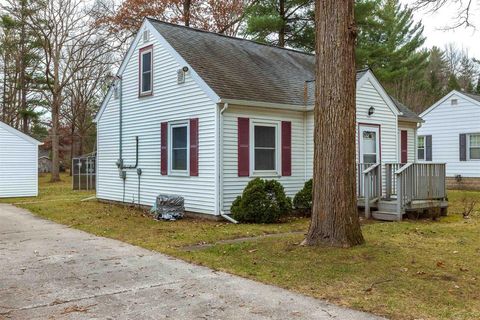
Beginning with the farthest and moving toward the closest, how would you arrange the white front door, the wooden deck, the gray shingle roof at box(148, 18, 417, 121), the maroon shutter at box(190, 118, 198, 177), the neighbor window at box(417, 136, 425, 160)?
1. the neighbor window at box(417, 136, 425, 160)
2. the white front door
3. the gray shingle roof at box(148, 18, 417, 121)
4. the maroon shutter at box(190, 118, 198, 177)
5. the wooden deck

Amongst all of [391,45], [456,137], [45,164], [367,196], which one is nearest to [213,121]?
[367,196]

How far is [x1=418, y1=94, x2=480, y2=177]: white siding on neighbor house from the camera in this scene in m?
20.0

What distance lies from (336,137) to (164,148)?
660 cm

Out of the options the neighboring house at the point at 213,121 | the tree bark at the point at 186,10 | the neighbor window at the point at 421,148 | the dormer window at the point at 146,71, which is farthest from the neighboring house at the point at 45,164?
the neighbor window at the point at 421,148

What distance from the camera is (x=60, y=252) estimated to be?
24.0 ft

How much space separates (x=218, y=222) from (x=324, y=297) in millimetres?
6180

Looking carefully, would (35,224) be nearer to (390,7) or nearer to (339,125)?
(339,125)

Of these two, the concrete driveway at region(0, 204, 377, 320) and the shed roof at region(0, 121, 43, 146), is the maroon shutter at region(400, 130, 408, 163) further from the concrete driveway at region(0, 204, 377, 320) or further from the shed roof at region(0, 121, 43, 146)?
the shed roof at region(0, 121, 43, 146)

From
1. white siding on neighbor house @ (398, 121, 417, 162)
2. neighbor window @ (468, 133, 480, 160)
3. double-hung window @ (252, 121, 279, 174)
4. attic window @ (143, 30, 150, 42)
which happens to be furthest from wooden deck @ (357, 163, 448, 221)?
neighbor window @ (468, 133, 480, 160)

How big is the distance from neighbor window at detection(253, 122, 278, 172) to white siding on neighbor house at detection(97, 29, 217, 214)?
1336 millimetres

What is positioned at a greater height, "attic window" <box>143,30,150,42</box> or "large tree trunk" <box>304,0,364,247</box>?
"attic window" <box>143,30,150,42</box>

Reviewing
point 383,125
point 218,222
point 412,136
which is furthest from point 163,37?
point 412,136

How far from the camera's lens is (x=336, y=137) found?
23.3ft

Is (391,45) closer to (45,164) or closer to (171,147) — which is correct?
(171,147)
